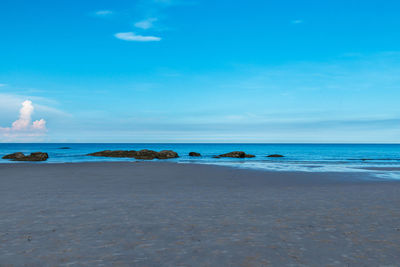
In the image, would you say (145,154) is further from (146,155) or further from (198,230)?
(198,230)

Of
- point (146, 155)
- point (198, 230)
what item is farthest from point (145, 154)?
point (198, 230)

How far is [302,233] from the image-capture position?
29.7 feet

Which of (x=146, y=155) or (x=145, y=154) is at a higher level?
(x=145, y=154)

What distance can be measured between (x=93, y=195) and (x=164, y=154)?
45.9m

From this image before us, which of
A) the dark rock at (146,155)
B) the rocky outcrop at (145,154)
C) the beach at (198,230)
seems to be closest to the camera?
the beach at (198,230)

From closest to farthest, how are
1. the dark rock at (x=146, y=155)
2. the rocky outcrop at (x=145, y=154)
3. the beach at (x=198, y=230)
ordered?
the beach at (x=198, y=230), the dark rock at (x=146, y=155), the rocky outcrop at (x=145, y=154)

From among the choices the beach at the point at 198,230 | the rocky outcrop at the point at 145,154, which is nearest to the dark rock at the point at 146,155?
the rocky outcrop at the point at 145,154

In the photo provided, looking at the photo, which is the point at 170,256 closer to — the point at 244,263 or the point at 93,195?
the point at 244,263

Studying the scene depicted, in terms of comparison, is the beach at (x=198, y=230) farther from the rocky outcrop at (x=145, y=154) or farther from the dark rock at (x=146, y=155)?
the rocky outcrop at (x=145, y=154)

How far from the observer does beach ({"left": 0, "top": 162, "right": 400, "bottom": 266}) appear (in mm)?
7129

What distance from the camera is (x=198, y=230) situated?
30.6ft

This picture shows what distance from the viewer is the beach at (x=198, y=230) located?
7.13 metres

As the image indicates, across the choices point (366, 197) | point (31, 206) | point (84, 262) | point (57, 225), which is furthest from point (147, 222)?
point (366, 197)

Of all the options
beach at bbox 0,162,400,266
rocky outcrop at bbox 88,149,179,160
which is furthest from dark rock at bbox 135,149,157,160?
beach at bbox 0,162,400,266
